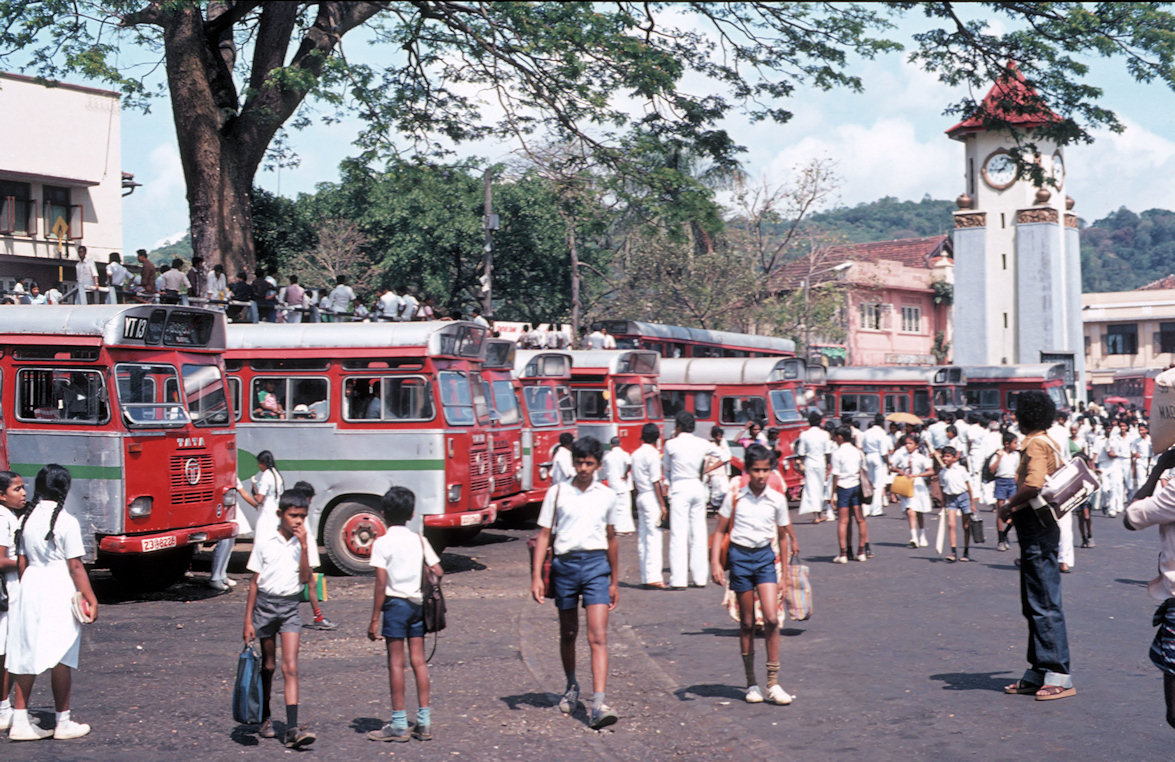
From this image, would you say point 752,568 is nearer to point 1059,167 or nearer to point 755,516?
point 755,516

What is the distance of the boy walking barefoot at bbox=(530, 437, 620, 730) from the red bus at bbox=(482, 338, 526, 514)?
26.0ft

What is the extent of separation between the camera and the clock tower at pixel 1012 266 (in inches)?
2202

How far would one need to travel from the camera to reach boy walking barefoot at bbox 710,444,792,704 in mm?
8414

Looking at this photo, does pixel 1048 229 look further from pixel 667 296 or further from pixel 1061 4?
pixel 1061 4

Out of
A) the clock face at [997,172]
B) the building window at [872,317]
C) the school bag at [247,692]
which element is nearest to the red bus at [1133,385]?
the building window at [872,317]

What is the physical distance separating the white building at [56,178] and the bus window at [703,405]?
19512 mm

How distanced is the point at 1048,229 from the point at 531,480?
42.4m

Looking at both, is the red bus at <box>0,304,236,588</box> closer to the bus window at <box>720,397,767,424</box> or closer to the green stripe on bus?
the green stripe on bus

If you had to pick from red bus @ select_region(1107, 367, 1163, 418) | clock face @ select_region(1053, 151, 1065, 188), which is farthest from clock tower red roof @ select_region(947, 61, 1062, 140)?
red bus @ select_region(1107, 367, 1163, 418)

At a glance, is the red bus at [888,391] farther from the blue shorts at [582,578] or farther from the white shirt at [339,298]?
the blue shorts at [582,578]

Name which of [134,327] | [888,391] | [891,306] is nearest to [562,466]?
[134,327]

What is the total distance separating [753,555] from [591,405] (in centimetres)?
1532

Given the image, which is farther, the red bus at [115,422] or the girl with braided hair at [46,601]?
the red bus at [115,422]

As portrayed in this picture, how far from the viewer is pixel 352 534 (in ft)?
50.2
